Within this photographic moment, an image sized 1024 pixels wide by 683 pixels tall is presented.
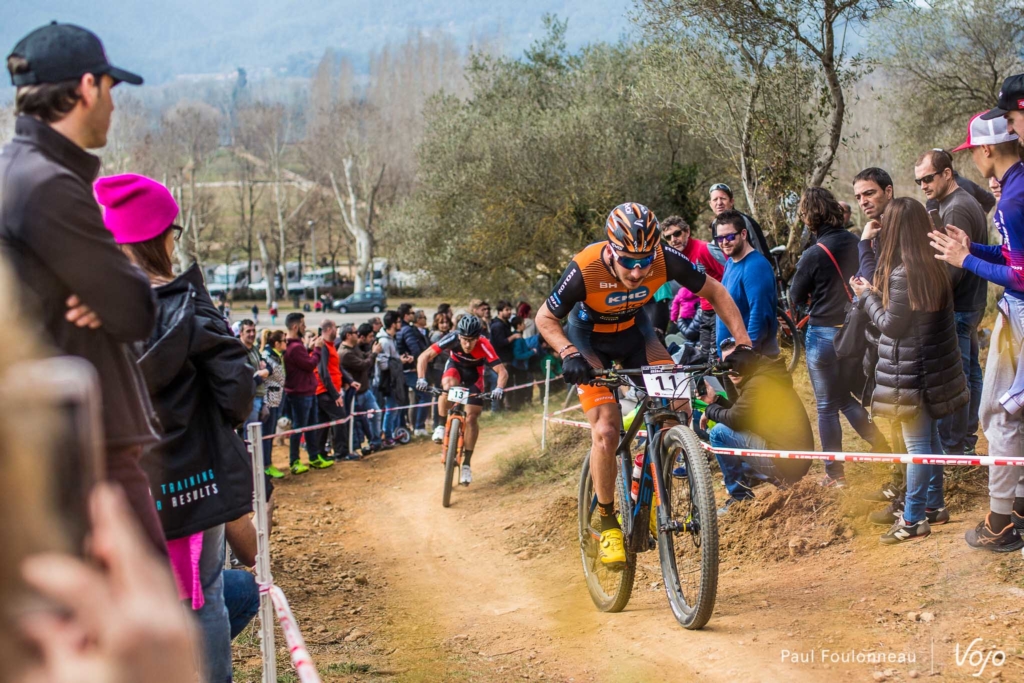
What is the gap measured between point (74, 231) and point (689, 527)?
364 cm

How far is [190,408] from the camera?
10.6 feet

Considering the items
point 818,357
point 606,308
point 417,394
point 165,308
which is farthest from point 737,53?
point 165,308

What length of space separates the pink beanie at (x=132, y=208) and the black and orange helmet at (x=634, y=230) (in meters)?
2.74

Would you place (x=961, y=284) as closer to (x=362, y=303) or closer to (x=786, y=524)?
(x=786, y=524)

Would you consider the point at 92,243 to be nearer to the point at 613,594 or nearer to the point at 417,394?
the point at 613,594

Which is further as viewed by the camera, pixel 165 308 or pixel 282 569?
pixel 282 569

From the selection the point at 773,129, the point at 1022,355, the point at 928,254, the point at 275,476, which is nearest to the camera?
the point at 1022,355

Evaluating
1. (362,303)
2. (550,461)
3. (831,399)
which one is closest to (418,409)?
(550,461)

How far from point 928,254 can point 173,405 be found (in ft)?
14.7

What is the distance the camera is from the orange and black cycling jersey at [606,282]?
563cm

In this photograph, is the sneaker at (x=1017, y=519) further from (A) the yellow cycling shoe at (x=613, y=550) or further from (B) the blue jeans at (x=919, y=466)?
(A) the yellow cycling shoe at (x=613, y=550)

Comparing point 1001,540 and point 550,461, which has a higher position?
point 1001,540

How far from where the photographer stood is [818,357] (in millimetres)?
6781

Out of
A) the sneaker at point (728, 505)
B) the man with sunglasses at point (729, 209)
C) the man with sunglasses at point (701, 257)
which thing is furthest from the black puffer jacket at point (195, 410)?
the man with sunglasses at point (701, 257)
